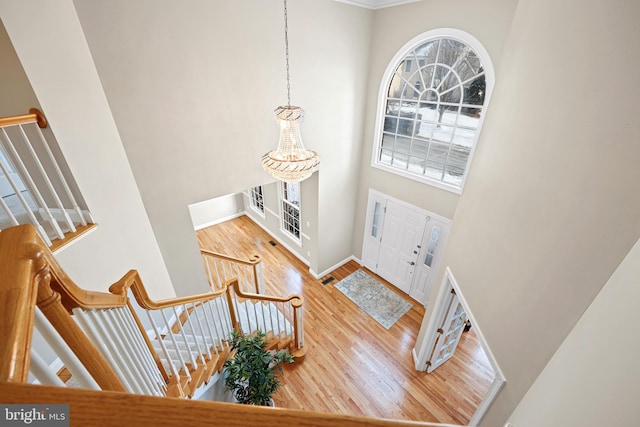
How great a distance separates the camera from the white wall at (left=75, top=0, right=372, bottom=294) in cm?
251

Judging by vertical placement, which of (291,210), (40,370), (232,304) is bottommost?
(291,210)

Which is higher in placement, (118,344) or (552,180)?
(552,180)

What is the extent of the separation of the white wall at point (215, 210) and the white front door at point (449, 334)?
5988mm

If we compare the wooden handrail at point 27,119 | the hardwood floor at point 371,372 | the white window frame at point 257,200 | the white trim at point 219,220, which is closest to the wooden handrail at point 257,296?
the hardwood floor at point 371,372

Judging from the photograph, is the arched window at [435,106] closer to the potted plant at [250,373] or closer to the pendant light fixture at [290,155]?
the pendant light fixture at [290,155]

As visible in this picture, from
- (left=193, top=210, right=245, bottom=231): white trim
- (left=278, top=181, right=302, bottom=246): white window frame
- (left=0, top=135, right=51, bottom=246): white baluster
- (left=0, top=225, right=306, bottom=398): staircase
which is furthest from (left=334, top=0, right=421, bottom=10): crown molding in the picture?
(left=193, top=210, right=245, bottom=231): white trim

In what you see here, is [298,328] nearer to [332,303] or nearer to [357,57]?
[332,303]

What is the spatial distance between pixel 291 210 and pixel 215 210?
110 inches

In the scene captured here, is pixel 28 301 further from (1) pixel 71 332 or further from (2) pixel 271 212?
(2) pixel 271 212

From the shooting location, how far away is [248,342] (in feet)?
8.96

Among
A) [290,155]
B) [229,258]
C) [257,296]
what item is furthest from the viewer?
[229,258]

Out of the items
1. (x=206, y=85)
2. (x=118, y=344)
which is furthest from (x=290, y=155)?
(x=118, y=344)

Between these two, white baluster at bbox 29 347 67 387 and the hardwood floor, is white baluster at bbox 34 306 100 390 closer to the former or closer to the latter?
white baluster at bbox 29 347 67 387

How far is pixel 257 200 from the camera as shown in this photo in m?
7.31
